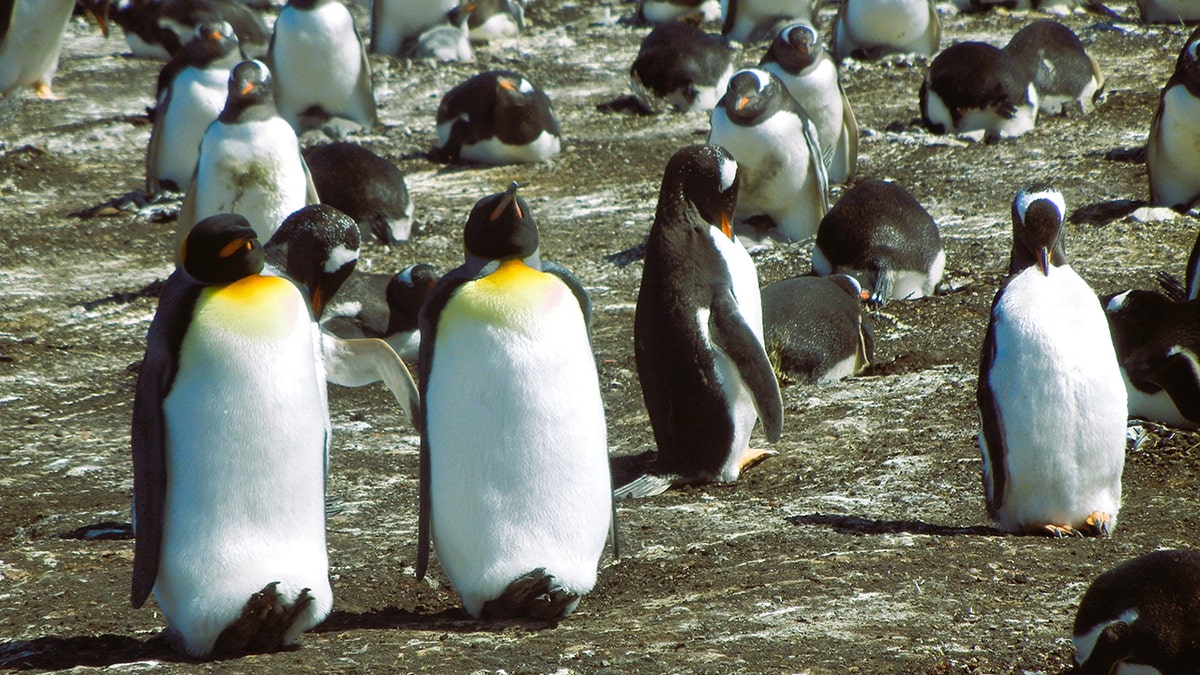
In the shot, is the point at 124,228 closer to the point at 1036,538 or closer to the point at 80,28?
the point at 1036,538

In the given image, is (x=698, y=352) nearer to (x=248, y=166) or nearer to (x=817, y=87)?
(x=248, y=166)

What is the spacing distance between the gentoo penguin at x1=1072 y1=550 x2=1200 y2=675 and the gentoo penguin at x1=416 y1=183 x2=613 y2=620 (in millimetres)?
1333

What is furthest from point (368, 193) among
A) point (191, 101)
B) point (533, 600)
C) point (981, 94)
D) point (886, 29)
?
point (886, 29)

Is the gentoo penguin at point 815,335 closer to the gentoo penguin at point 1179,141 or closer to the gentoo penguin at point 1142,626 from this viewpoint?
the gentoo penguin at point 1179,141

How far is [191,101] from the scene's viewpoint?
1008 cm

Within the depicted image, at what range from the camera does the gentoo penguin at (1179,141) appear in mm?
8664

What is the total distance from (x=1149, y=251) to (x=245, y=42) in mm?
9292

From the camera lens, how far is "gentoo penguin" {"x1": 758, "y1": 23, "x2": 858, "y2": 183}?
32.8 feet

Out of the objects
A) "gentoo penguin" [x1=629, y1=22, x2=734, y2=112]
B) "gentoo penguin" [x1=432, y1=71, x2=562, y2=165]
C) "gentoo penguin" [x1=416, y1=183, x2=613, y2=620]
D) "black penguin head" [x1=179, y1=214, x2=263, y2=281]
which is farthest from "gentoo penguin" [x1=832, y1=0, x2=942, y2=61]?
"black penguin head" [x1=179, y1=214, x2=263, y2=281]

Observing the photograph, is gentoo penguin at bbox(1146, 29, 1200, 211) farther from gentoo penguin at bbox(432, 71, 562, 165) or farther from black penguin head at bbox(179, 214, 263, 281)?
black penguin head at bbox(179, 214, 263, 281)

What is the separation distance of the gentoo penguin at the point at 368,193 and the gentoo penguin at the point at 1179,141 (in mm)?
4643

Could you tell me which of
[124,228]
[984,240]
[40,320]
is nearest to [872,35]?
[984,240]

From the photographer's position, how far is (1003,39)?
13797 mm

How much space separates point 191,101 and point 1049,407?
23.5 ft
